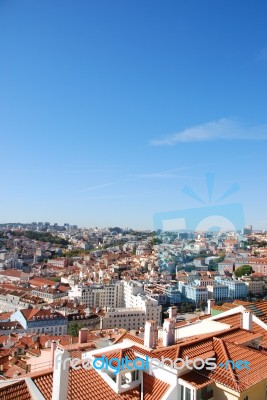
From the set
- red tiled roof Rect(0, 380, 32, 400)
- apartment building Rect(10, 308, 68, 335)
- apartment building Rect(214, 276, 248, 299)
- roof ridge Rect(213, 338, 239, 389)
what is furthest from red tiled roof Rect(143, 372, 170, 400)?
apartment building Rect(214, 276, 248, 299)

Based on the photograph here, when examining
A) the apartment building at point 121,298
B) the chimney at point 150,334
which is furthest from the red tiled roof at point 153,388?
the apartment building at point 121,298

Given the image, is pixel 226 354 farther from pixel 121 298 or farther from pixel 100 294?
pixel 121 298

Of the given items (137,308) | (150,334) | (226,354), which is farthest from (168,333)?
(137,308)

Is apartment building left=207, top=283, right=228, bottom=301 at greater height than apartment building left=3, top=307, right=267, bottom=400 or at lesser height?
lesser

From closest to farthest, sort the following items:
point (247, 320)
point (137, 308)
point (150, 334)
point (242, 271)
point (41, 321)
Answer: point (150, 334)
point (247, 320)
point (41, 321)
point (137, 308)
point (242, 271)

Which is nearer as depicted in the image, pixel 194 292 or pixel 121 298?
pixel 121 298

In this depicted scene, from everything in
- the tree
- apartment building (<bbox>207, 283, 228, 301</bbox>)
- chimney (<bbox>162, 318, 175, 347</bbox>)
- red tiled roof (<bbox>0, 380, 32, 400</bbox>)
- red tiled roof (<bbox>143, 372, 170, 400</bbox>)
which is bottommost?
apartment building (<bbox>207, 283, 228, 301</bbox>)

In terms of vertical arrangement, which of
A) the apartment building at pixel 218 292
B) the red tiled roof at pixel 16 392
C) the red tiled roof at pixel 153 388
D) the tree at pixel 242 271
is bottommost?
the apartment building at pixel 218 292

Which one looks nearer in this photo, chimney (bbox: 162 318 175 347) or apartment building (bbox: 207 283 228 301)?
chimney (bbox: 162 318 175 347)

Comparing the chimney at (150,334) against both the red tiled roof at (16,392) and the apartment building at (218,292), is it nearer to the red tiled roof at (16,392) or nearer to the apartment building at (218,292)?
the red tiled roof at (16,392)

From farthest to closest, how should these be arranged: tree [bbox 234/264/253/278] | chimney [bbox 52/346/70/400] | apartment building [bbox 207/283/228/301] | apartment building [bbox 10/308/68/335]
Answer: tree [bbox 234/264/253/278], apartment building [bbox 207/283/228/301], apartment building [bbox 10/308/68/335], chimney [bbox 52/346/70/400]

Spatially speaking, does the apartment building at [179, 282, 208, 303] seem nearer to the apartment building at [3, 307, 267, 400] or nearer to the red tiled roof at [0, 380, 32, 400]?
the apartment building at [3, 307, 267, 400]

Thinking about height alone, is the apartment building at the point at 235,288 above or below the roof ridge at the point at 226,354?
below
